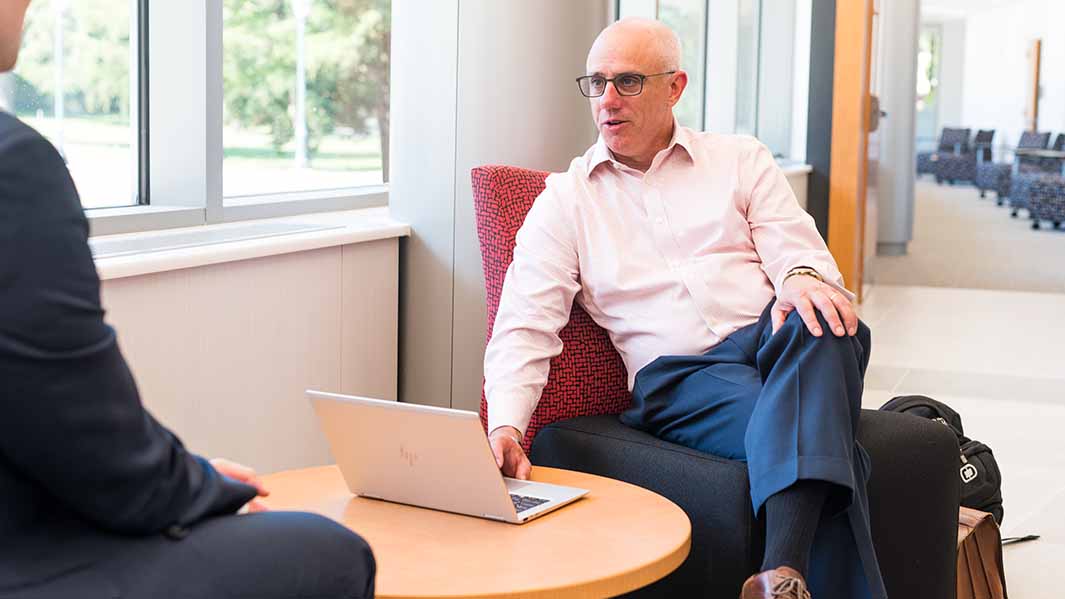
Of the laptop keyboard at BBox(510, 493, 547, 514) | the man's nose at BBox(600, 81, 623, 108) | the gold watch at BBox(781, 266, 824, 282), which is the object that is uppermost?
the man's nose at BBox(600, 81, 623, 108)

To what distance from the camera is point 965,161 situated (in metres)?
21.3

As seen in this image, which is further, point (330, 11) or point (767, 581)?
point (330, 11)

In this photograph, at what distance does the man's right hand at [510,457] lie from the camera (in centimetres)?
227

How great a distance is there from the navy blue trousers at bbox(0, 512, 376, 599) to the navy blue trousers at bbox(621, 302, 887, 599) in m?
1.17

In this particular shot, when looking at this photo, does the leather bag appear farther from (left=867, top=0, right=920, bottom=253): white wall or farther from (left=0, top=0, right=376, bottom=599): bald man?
(left=867, top=0, right=920, bottom=253): white wall

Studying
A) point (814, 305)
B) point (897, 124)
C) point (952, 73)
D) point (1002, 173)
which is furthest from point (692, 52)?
point (952, 73)

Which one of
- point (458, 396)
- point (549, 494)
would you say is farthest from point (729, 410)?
point (458, 396)

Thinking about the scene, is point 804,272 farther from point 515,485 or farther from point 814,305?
point 515,485

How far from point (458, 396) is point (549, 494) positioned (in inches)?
57.9

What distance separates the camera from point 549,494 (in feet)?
6.87

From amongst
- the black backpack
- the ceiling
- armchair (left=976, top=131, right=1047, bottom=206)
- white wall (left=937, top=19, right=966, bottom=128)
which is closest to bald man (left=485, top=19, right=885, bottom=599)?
the black backpack

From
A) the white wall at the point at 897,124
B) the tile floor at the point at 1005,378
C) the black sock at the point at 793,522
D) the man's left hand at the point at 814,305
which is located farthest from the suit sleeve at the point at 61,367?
the white wall at the point at 897,124

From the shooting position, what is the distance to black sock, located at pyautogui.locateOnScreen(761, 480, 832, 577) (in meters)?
2.18

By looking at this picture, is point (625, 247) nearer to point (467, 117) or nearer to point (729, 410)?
point (729, 410)
